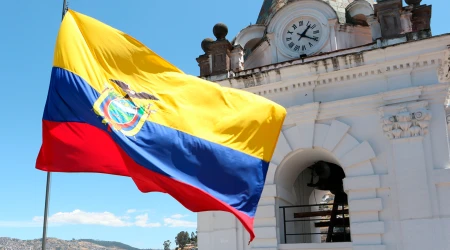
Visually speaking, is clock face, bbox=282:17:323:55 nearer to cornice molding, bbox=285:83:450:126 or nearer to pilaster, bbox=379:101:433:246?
cornice molding, bbox=285:83:450:126

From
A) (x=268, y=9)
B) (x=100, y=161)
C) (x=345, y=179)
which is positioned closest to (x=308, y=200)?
(x=345, y=179)

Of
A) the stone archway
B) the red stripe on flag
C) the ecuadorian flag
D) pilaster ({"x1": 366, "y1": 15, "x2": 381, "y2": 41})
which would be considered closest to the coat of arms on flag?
the ecuadorian flag

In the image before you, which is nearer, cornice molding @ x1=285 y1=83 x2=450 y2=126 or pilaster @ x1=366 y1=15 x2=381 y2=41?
cornice molding @ x1=285 y1=83 x2=450 y2=126

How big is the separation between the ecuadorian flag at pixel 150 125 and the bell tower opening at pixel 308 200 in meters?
4.31

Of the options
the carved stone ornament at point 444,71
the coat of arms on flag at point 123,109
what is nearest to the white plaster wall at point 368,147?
the carved stone ornament at point 444,71

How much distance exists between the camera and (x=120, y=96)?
332 inches

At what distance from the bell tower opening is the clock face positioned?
9.45 ft

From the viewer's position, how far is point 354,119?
39.5 feet

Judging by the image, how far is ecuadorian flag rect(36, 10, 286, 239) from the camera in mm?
7852

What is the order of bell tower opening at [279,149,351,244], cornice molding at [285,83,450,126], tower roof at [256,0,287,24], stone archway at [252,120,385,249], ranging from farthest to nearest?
tower roof at [256,0,287,24], bell tower opening at [279,149,351,244], cornice molding at [285,83,450,126], stone archway at [252,120,385,249]

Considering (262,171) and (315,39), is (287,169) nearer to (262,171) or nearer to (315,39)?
(315,39)

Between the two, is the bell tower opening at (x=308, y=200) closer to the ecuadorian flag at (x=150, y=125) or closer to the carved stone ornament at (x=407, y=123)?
the carved stone ornament at (x=407, y=123)

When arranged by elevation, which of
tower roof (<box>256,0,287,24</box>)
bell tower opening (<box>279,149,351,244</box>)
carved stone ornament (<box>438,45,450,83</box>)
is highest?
tower roof (<box>256,0,287,24</box>)

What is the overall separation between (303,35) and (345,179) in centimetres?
424
